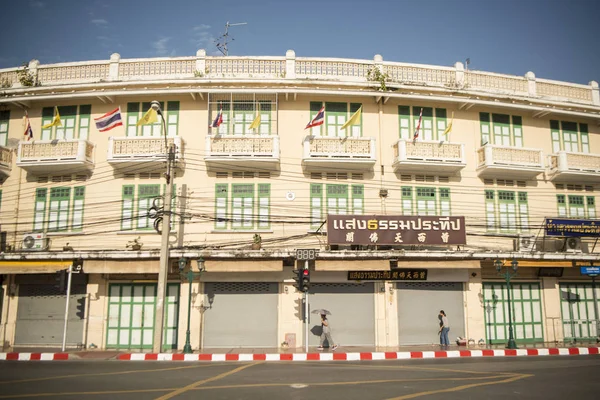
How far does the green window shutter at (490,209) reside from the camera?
2258 cm

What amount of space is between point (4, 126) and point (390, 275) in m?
20.1

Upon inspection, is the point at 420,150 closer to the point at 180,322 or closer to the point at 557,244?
the point at 557,244

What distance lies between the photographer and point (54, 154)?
21.4 meters

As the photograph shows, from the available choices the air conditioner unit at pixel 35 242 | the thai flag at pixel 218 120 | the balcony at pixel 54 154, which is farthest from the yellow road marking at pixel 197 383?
the balcony at pixel 54 154

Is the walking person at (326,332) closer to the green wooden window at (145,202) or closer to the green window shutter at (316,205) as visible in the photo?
the green window shutter at (316,205)

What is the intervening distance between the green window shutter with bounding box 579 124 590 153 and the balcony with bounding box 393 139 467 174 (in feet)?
25.5

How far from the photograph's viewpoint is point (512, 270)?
73.3 ft

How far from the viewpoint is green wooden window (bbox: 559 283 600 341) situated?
22.7 metres

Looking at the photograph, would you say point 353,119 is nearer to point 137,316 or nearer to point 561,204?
point 561,204

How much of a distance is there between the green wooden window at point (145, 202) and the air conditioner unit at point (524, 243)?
17.0m

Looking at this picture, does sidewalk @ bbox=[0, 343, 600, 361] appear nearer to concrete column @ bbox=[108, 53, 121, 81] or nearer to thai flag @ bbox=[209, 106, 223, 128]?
thai flag @ bbox=[209, 106, 223, 128]

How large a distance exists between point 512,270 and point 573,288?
12.3 ft

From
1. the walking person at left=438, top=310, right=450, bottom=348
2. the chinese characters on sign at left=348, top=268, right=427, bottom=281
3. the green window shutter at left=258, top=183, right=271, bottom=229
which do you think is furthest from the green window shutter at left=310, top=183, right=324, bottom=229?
the walking person at left=438, top=310, right=450, bottom=348

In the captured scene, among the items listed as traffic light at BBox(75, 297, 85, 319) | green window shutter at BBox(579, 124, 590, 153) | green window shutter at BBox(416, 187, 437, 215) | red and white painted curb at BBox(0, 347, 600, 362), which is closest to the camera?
red and white painted curb at BBox(0, 347, 600, 362)
